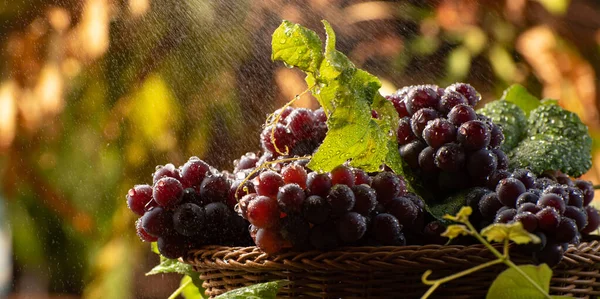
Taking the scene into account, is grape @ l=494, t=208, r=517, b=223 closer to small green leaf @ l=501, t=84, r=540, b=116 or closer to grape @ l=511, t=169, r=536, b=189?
grape @ l=511, t=169, r=536, b=189

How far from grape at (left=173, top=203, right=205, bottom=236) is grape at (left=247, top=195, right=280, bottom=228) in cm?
8

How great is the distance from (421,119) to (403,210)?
0.10 meters

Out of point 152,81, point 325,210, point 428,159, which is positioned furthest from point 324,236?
point 152,81

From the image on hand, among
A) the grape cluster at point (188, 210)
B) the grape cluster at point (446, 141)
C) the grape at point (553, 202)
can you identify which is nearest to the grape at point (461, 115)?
the grape cluster at point (446, 141)

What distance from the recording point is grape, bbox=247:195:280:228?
567mm

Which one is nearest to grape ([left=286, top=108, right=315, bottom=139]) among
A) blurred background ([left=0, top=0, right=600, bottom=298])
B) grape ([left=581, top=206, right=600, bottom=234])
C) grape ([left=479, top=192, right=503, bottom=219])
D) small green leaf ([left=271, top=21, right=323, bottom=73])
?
small green leaf ([left=271, top=21, right=323, bottom=73])

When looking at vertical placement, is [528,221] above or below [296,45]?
below

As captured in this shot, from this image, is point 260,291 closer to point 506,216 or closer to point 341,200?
point 341,200

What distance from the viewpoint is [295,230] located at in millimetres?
559

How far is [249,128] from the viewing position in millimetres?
→ 1479

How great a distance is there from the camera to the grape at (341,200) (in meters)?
0.55

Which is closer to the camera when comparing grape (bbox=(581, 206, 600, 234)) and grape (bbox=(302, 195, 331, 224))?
grape (bbox=(302, 195, 331, 224))

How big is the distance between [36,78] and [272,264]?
3.87 ft

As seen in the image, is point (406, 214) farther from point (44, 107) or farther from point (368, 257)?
point (44, 107)
